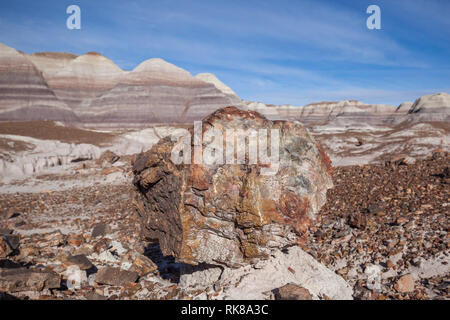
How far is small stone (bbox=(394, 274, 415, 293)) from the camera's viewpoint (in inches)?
124

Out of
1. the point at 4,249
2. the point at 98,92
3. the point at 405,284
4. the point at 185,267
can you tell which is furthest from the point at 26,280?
the point at 98,92

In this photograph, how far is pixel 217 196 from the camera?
2.85m

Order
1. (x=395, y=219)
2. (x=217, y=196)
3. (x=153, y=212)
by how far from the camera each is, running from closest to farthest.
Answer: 1. (x=217, y=196)
2. (x=153, y=212)
3. (x=395, y=219)

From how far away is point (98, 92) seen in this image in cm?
4081

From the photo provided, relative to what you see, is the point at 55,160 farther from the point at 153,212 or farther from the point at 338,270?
the point at 338,270

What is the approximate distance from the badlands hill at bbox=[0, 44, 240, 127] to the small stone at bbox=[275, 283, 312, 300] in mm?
37258

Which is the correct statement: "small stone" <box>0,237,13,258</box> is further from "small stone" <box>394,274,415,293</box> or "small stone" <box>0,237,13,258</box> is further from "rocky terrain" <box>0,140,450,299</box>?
"small stone" <box>394,274,415,293</box>

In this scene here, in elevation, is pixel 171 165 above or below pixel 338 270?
above

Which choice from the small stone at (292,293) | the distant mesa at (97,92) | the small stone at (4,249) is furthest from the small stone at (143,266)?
the distant mesa at (97,92)

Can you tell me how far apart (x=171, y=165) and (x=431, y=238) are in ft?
11.7

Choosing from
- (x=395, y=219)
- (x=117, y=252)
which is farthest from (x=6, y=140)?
(x=395, y=219)

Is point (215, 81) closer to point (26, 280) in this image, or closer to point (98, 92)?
point (98, 92)

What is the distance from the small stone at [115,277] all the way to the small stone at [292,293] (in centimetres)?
214

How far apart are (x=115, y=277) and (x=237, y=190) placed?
2358 millimetres
